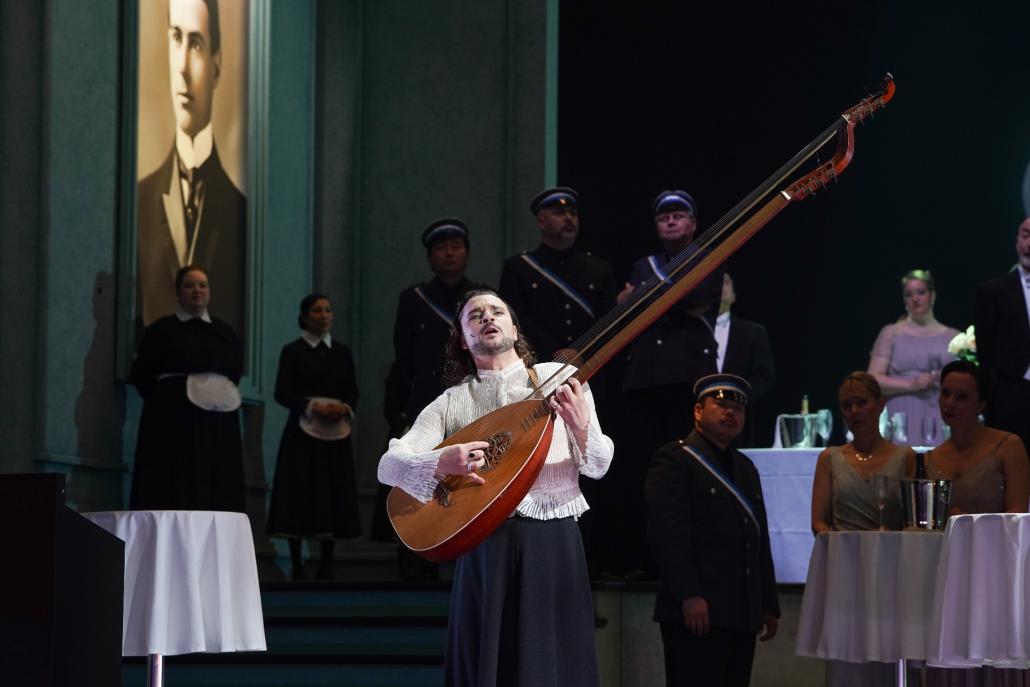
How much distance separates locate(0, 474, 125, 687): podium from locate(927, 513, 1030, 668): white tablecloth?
233cm

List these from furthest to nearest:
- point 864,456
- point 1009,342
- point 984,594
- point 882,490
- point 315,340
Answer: point 315,340, point 1009,342, point 864,456, point 882,490, point 984,594

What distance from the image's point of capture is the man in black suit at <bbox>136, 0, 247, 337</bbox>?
24.2ft

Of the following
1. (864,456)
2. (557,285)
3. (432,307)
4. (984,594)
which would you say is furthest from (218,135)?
(984,594)

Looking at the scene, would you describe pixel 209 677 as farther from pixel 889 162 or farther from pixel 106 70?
pixel 889 162

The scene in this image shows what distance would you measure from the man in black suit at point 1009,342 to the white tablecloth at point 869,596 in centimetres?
135

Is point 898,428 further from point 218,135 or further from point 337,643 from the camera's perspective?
point 218,135

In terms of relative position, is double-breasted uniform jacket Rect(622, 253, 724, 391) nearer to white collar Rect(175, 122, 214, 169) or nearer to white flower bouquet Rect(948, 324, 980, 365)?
white flower bouquet Rect(948, 324, 980, 365)

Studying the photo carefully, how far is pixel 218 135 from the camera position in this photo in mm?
8172

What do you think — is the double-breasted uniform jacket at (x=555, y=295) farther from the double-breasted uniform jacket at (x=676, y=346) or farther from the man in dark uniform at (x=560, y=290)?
the double-breasted uniform jacket at (x=676, y=346)

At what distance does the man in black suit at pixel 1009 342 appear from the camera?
19.6ft

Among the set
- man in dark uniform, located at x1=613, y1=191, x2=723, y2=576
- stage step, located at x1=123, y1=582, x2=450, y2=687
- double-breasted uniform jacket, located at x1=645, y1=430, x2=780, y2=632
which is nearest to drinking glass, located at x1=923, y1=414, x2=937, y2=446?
man in dark uniform, located at x1=613, y1=191, x2=723, y2=576

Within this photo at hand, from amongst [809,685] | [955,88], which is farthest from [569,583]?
[955,88]

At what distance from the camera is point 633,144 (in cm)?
1092

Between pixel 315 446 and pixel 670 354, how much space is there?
2.00 m
